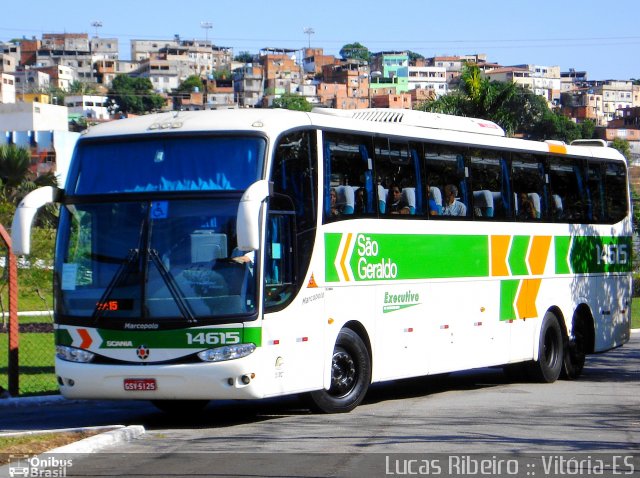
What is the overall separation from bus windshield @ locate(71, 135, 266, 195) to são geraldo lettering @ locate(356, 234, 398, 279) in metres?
2.24

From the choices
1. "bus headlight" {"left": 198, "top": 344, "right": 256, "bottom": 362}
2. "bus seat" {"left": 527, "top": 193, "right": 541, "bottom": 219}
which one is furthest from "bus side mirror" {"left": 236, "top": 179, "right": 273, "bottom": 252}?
"bus seat" {"left": 527, "top": 193, "right": 541, "bottom": 219}

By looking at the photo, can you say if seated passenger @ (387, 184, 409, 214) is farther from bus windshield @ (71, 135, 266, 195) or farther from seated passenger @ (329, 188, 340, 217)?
bus windshield @ (71, 135, 266, 195)

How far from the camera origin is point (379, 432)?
12.2 metres

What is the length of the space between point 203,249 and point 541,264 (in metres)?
7.97

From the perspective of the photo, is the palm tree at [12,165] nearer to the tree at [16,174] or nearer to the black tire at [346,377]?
the tree at [16,174]

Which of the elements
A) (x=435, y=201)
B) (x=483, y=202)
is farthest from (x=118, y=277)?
(x=483, y=202)

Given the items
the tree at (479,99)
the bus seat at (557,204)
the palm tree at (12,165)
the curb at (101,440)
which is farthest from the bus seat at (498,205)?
the palm tree at (12,165)

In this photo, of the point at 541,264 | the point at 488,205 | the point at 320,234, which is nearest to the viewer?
the point at 320,234

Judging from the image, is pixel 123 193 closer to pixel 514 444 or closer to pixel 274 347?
pixel 274 347

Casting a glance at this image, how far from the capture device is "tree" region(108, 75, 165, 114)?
16638cm

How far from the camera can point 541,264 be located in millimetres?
18750

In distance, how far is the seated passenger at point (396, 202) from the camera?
594 inches

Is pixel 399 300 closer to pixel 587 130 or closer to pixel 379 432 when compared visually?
pixel 379 432

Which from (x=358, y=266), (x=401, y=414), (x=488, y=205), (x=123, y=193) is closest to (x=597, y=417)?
(x=401, y=414)
